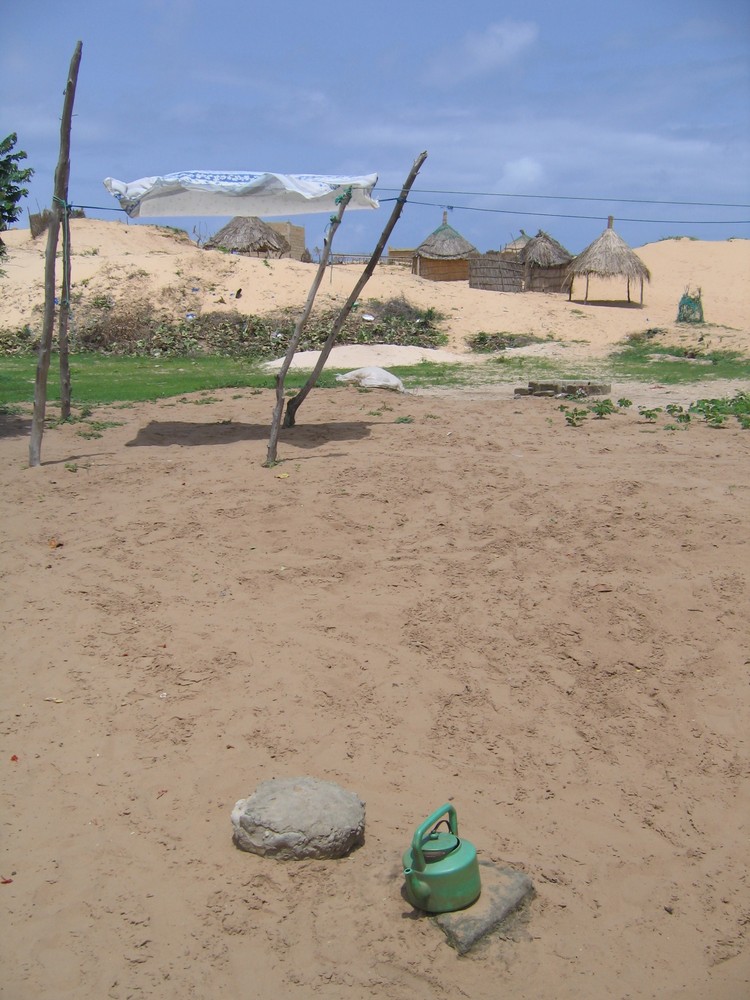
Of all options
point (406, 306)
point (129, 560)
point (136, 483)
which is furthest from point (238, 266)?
point (129, 560)

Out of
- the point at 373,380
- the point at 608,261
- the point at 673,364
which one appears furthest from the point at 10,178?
the point at 608,261

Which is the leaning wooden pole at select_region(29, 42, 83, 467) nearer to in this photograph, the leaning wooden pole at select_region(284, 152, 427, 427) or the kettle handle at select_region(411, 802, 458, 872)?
the leaning wooden pole at select_region(284, 152, 427, 427)

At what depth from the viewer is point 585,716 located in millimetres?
4277

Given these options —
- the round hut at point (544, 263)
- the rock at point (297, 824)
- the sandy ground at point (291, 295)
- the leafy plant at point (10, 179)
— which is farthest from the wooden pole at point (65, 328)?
the round hut at point (544, 263)

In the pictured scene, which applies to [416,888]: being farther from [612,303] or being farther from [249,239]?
[249,239]

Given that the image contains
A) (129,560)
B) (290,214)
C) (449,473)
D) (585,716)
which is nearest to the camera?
(585,716)

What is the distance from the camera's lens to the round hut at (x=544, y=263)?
2520cm

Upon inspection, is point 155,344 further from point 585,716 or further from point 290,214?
point 585,716

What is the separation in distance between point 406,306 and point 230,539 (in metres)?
15.7

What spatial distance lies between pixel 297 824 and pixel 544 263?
23837mm

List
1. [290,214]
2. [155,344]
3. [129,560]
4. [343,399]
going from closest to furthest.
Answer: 1. [129,560]
2. [290,214]
3. [343,399]
4. [155,344]

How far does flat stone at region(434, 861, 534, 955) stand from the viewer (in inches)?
116

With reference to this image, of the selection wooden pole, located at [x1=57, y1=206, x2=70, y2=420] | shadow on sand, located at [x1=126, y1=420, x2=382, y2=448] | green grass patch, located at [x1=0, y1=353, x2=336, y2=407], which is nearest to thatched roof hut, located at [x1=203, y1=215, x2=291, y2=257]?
green grass patch, located at [x1=0, y1=353, x2=336, y2=407]

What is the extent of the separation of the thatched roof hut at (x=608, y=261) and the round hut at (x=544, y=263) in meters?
1.74
